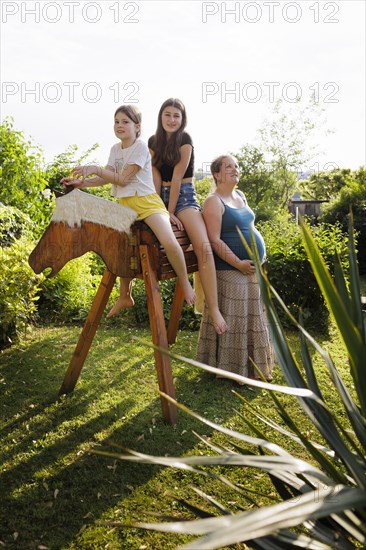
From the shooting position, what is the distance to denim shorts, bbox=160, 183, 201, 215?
4586 millimetres

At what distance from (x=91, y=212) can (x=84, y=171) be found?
296 mm

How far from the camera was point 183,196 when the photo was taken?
4602 millimetres

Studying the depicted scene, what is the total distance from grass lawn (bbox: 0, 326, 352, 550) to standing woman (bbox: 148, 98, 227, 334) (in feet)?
2.90

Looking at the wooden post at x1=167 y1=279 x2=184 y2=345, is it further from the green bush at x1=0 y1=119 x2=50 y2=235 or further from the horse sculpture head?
the green bush at x1=0 y1=119 x2=50 y2=235

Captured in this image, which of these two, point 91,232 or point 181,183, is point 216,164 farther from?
point 91,232

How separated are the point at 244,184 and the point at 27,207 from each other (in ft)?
49.7

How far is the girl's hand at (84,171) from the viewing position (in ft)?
12.5

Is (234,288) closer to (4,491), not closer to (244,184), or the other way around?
(4,491)

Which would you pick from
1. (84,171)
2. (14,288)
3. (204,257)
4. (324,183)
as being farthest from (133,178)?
(324,183)

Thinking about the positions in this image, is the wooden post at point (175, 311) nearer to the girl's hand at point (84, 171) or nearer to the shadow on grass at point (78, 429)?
the shadow on grass at point (78, 429)

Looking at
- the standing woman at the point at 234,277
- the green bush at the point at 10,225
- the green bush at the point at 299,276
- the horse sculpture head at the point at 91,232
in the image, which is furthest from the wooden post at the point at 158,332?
the green bush at the point at 299,276

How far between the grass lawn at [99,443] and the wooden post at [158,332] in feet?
0.47

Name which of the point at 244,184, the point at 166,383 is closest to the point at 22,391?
the point at 166,383

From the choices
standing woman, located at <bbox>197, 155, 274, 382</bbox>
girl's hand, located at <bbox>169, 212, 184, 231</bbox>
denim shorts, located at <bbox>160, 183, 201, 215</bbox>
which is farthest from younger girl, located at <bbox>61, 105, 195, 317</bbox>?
standing woman, located at <bbox>197, 155, 274, 382</bbox>
